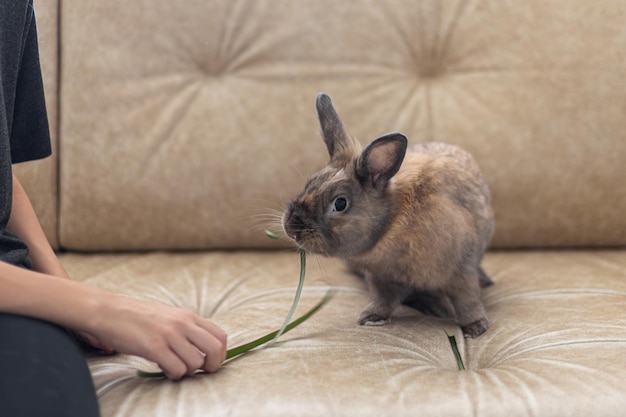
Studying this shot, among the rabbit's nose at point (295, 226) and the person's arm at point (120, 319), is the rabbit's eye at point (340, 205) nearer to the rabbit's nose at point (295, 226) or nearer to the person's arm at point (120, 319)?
the rabbit's nose at point (295, 226)

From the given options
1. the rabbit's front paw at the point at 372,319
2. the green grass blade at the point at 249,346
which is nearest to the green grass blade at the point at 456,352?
the rabbit's front paw at the point at 372,319

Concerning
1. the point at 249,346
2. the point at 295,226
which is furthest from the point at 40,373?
the point at 295,226

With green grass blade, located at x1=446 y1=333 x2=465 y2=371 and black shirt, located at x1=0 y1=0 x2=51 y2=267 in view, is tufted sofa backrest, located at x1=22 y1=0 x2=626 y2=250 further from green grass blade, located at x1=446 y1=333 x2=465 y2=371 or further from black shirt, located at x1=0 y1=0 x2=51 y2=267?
green grass blade, located at x1=446 y1=333 x2=465 y2=371

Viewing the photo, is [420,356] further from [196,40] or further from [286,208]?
[196,40]

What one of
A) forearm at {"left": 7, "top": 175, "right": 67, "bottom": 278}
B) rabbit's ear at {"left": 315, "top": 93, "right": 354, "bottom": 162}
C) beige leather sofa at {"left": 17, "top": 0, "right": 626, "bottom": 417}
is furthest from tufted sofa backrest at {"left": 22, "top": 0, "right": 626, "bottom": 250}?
forearm at {"left": 7, "top": 175, "right": 67, "bottom": 278}

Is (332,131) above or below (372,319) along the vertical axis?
above

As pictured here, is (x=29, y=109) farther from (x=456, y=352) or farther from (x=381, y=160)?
(x=456, y=352)
